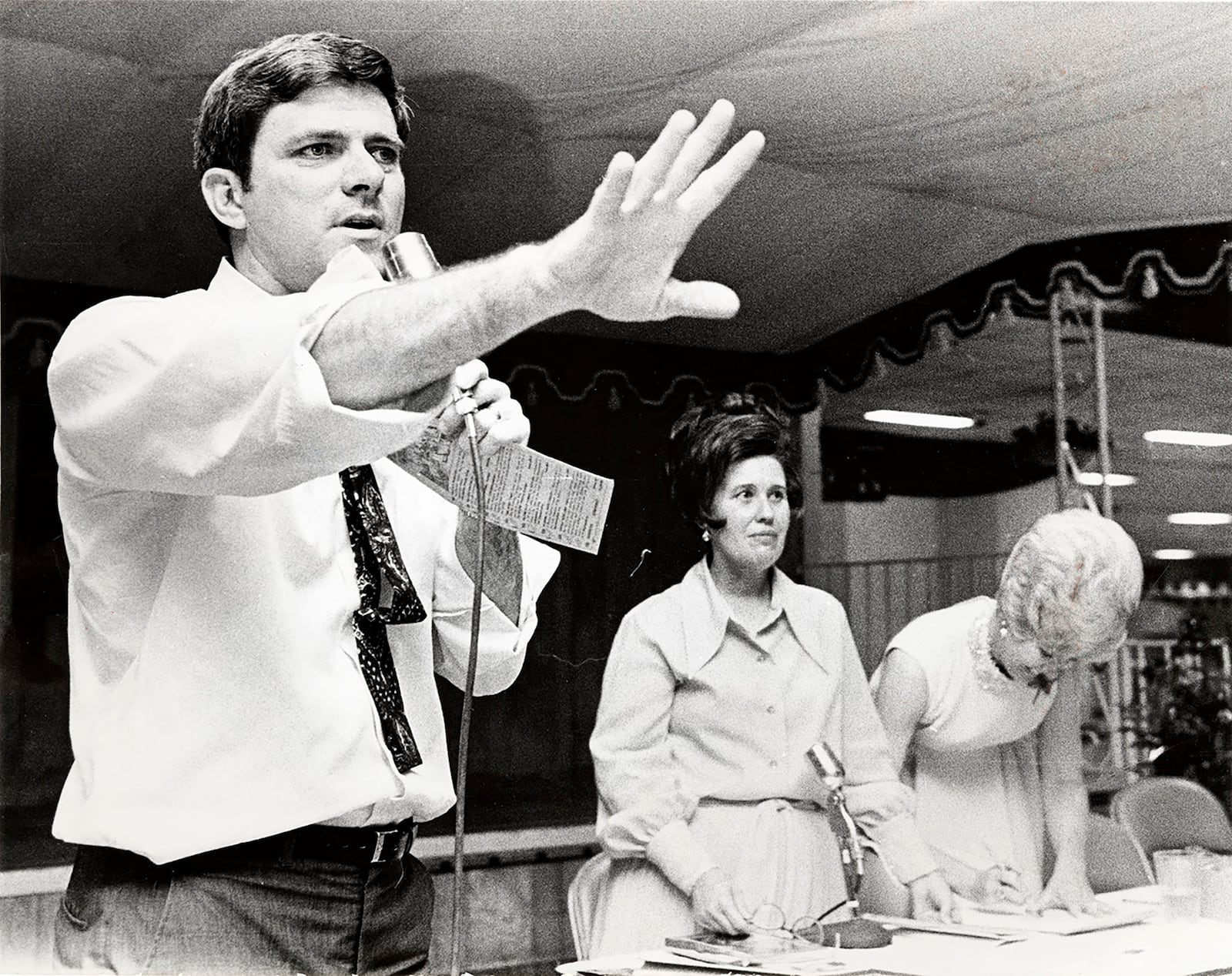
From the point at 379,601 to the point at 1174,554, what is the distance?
1.38m

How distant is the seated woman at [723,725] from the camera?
2.01 metres

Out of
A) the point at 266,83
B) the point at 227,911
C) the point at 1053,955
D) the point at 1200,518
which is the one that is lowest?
the point at 1053,955

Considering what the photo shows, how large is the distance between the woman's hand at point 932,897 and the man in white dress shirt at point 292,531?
764 millimetres

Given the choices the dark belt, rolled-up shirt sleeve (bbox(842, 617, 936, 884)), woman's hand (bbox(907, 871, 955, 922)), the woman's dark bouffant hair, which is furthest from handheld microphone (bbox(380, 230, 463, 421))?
woman's hand (bbox(907, 871, 955, 922))

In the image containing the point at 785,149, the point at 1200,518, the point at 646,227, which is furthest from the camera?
the point at 1200,518

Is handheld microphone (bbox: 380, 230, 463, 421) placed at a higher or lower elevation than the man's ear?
lower

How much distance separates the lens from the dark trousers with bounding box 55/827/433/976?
1372mm

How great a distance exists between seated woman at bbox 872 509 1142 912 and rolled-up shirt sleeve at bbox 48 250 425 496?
4.31 feet

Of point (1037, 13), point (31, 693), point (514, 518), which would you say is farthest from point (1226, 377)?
point (31, 693)

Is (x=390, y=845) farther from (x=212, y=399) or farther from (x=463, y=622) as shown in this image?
(x=212, y=399)

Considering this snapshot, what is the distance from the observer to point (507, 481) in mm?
1450

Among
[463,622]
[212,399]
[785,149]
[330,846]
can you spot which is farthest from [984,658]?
[212,399]

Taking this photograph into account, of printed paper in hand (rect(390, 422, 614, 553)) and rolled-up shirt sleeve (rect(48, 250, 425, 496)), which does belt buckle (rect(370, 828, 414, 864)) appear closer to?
printed paper in hand (rect(390, 422, 614, 553))

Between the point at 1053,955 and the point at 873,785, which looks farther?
the point at 873,785
